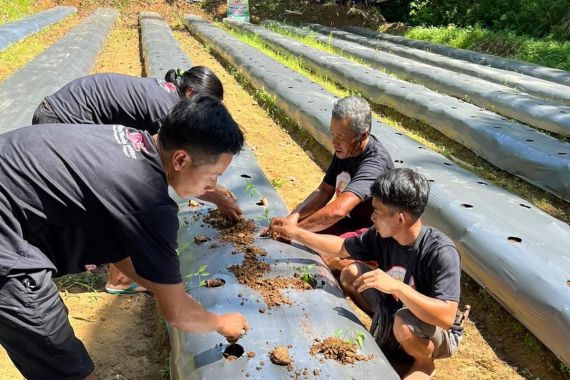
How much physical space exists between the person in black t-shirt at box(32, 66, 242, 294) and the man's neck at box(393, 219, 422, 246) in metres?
1.16

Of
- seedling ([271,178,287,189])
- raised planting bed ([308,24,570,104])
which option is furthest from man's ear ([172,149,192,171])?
raised planting bed ([308,24,570,104])

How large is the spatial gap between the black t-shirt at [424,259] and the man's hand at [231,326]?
865mm

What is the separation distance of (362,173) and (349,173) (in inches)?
10.2

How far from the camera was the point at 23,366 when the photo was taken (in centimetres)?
178

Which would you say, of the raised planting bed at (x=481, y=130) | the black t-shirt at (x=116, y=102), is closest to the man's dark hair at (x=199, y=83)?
the black t-shirt at (x=116, y=102)

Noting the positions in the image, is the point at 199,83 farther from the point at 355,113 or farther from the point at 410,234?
the point at 410,234

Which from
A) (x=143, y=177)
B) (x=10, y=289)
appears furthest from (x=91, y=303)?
(x=143, y=177)

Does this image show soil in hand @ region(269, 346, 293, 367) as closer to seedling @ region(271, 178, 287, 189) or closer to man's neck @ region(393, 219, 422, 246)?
man's neck @ region(393, 219, 422, 246)

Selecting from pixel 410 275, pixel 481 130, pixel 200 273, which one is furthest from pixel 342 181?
pixel 481 130

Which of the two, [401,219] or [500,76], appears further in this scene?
[500,76]

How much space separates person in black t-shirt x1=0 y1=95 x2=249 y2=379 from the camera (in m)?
1.59

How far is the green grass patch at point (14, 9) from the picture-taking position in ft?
50.5

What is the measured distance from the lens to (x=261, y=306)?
2.30 meters

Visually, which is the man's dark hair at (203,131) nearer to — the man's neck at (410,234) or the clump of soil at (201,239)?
the man's neck at (410,234)
